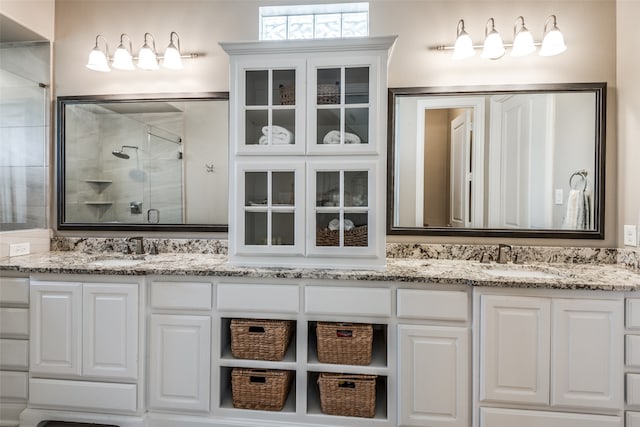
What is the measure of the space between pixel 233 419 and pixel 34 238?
1.81 m

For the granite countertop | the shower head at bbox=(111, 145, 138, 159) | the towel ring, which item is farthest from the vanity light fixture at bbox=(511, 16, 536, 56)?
the shower head at bbox=(111, 145, 138, 159)

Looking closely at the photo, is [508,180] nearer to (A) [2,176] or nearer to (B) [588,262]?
(B) [588,262]

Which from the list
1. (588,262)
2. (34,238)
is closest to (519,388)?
(588,262)

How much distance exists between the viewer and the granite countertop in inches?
63.3

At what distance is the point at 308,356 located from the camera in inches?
70.9

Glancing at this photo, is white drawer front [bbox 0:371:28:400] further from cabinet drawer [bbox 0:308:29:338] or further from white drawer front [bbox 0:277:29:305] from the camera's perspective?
white drawer front [bbox 0:277:29:305]

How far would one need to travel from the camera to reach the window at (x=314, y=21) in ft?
7.66

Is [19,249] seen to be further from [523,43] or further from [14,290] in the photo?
[523,43]

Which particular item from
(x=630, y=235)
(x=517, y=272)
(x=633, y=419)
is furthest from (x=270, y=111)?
(x=633, y=419)

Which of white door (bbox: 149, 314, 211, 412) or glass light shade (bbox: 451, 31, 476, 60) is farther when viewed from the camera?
glass light shade (bbox: 451, 31, 476, 60)

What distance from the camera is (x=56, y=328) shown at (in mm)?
1829

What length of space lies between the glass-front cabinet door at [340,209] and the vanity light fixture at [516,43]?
1.00m

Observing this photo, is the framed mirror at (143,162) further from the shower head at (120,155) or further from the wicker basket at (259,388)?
the wicker basket at (259,388)

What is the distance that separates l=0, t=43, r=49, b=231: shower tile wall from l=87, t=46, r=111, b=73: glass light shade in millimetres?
431
